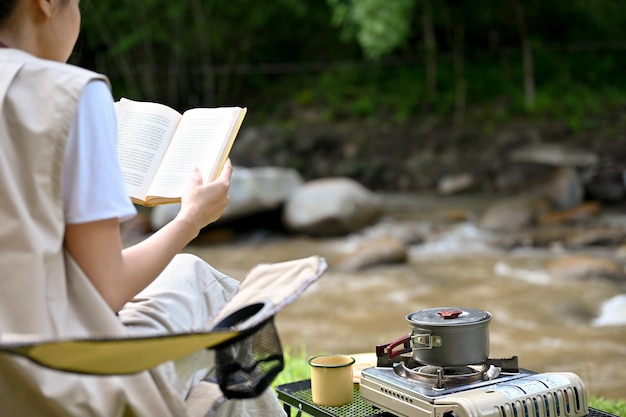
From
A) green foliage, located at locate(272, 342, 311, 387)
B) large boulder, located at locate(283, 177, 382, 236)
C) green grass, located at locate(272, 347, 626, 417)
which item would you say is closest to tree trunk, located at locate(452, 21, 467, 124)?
large boulder, located at locate(283, 177, 382, 236)

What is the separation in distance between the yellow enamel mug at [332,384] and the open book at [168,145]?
0.59 meters

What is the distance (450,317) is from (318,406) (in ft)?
1.36

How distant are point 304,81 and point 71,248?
38.1ft

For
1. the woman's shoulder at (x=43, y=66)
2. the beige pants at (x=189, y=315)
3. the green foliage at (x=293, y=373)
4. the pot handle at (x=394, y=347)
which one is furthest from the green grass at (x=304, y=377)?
the woman's shoulder at (x=43, y=66)

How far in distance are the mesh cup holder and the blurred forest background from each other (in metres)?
8.80

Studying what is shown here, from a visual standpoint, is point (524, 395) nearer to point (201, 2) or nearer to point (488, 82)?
point (488, 82)

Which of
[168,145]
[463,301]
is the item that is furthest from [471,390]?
[463,301]

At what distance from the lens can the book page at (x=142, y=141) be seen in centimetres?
163

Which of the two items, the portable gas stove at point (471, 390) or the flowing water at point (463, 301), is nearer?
the portable gas stove at point (471, 390)

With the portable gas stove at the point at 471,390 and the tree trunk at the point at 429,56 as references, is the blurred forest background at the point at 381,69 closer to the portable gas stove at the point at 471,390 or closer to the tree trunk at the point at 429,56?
the tree trunk at the point at 429,56

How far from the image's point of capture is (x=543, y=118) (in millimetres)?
10109

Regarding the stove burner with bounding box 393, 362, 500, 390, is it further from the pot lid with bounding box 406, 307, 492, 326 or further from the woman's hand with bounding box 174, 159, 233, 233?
the woman's hand with bounding box 174, 159, 233, 233

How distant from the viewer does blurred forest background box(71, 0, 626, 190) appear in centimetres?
1023

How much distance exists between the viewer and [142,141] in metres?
1.67
